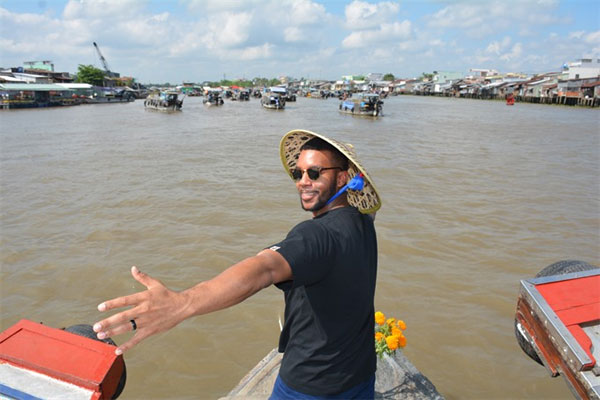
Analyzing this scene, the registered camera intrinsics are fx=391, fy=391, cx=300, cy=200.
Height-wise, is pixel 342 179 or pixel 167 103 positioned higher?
pixel 342 179

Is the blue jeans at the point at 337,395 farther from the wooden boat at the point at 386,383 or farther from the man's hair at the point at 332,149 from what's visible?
the wooden boat at the point at 386,383

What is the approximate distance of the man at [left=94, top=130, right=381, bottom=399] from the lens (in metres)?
0.95

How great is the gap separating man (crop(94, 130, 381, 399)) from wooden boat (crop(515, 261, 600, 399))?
1.20 m

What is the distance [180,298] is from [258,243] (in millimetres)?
5503

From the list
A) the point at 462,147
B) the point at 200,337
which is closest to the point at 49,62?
the point at 462,147

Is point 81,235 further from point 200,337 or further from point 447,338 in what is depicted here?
point 447,338

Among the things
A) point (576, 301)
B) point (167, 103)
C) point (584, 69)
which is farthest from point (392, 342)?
point (584, 69)

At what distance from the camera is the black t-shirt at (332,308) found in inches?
48.4

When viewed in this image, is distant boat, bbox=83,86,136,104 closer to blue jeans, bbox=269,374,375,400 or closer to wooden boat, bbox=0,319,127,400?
wooden boat, bbox=0,319,127,400

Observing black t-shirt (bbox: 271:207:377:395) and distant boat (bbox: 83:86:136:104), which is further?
distant boat (bbox: 83:86:136:104)

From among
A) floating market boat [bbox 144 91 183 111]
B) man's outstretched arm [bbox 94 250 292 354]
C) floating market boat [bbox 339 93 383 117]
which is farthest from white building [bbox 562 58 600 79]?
man's outstretched arm [bbox 94 250 292 354]

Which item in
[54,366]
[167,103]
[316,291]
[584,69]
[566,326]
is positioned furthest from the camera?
[584,69]

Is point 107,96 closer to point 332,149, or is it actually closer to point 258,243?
point 258,243

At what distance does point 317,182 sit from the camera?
1568 mm
